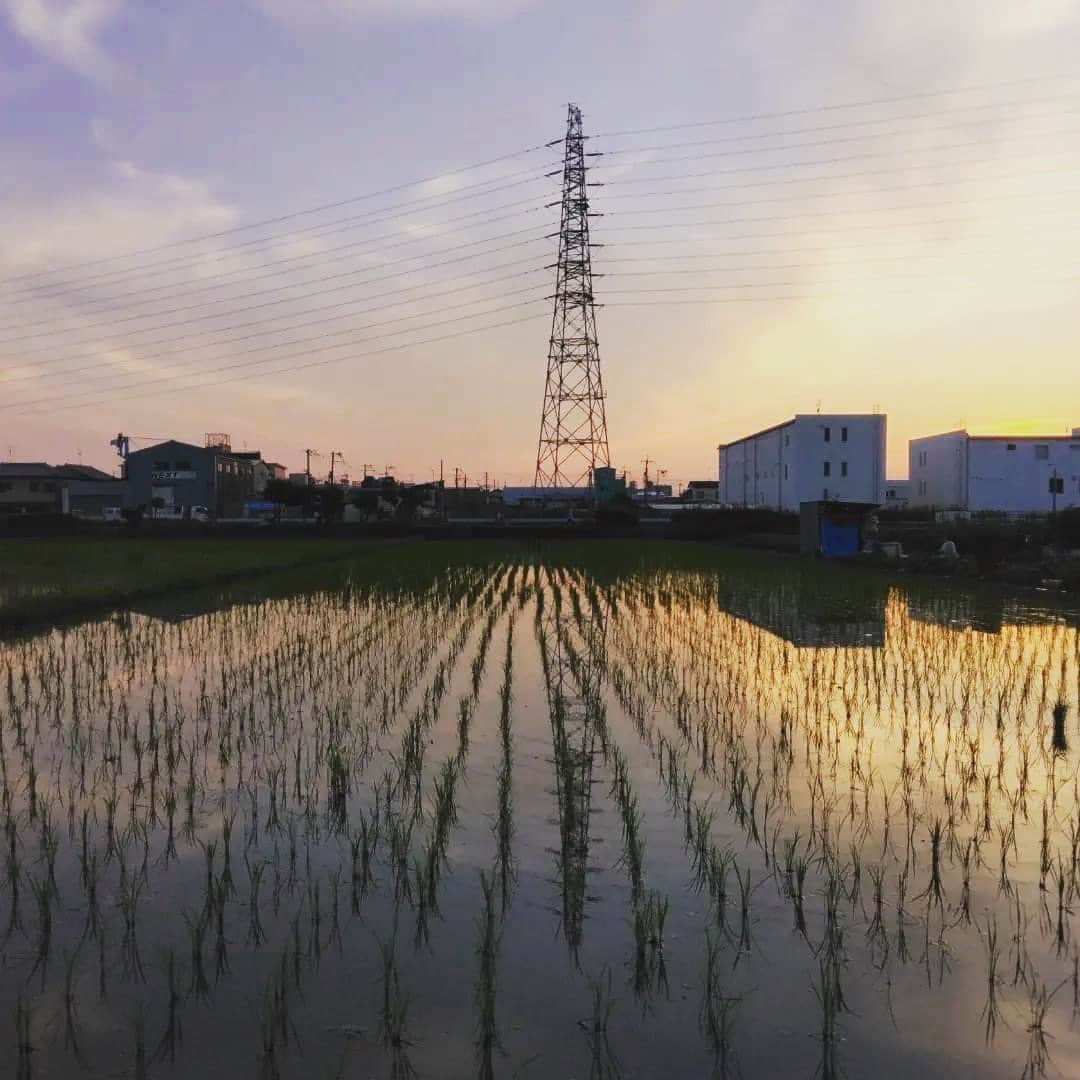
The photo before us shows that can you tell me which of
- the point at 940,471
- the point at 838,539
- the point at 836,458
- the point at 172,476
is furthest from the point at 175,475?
the point at 838,539

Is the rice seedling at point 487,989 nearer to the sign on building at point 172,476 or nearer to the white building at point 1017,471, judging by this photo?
the white building at point 1017,471

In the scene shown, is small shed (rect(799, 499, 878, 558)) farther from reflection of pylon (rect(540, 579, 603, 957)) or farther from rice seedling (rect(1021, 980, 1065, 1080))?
rice seedling (rect(1021, 980, 1065, 1080))

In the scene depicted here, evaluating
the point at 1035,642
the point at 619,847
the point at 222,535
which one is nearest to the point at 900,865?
the point at 619,847

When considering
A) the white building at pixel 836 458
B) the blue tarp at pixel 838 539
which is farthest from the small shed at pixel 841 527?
the white building at pixel 836 458

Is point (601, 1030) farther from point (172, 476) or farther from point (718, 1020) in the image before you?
point (172, 476)

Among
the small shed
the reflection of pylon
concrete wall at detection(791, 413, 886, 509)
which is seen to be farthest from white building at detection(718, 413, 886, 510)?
the reflection of pylon

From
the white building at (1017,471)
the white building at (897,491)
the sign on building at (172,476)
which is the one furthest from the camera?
the sign on building at (172,476)
